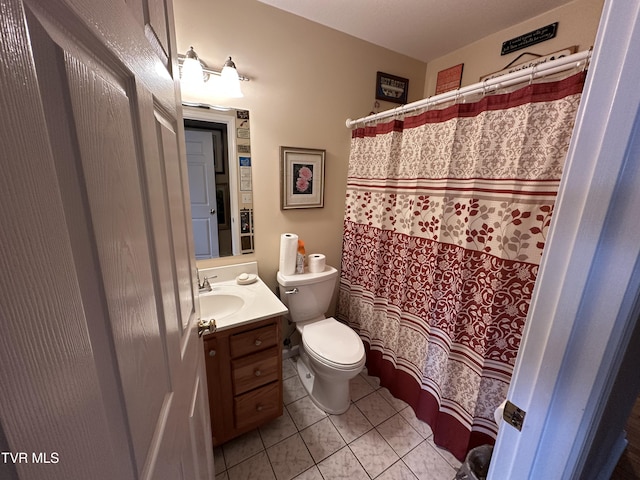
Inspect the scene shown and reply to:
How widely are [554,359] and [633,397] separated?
59 cm

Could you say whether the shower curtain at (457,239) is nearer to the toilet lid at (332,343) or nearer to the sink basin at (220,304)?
the toilet lid at (332,343)

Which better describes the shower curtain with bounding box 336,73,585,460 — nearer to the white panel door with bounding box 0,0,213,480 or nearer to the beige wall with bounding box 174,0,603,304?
the beige wall with bounding box 174,0,603,304

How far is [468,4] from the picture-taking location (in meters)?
1.41

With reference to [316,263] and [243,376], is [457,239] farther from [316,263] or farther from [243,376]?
[243,376]

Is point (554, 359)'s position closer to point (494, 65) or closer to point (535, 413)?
point (535, 413)

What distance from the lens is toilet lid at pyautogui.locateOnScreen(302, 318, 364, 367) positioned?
1.44 m

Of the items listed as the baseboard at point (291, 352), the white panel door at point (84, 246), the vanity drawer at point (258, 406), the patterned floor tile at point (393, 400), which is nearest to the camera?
the white panel door at point (84, 246)

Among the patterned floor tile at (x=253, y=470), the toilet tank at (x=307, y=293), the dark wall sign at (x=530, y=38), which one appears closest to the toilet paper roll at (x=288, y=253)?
the toilet tank at (x=307, y=293)

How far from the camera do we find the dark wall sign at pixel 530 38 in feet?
4.63

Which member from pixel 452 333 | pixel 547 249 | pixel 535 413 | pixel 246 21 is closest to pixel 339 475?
pixel 452 333

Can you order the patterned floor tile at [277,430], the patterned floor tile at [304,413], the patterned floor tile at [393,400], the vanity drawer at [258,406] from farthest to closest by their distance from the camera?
the patterned floor tile at [393,400] < the patterned floor tile at [304,413] < the patterned floor tile at [277,430] < the vanity drawer at [258,406]

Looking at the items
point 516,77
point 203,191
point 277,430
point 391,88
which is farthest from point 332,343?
point 391,88

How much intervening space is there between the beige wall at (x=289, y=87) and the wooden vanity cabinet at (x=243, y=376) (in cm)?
56

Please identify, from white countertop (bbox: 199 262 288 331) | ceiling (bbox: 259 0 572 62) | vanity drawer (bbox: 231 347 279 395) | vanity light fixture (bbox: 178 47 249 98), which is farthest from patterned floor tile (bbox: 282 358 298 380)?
ceiling (bbox: 259 0 572 62)
